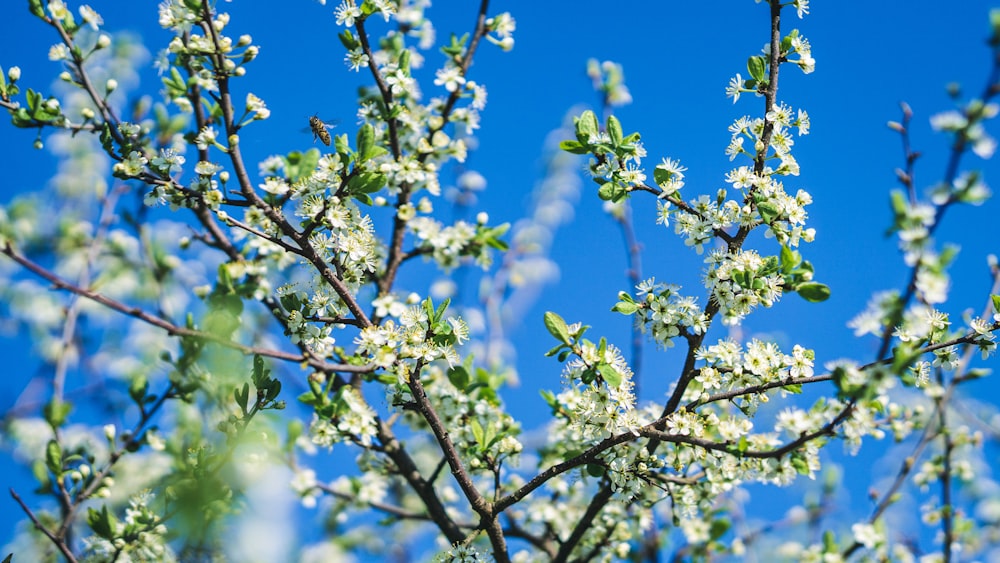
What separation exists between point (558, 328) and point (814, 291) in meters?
0.78

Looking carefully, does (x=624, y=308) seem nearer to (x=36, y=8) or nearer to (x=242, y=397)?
(x=242, y=397)

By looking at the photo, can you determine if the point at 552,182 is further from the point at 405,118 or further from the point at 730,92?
the point at 730,92

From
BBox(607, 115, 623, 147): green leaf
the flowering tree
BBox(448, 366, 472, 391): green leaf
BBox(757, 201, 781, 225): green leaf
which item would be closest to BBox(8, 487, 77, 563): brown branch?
the flowering tree

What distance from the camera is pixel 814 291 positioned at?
7.68 ft

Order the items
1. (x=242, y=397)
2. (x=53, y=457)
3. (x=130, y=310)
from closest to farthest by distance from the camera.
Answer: (x=130, y=310), (x=242, y=397), (x=53, y=457)

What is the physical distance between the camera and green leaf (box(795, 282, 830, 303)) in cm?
232

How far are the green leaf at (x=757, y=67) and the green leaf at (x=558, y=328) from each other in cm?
106

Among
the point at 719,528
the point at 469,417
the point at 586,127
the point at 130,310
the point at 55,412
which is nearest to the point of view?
the point at 130,310

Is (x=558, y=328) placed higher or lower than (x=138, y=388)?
lower

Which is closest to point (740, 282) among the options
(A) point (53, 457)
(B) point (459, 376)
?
(B) point (459, 376)

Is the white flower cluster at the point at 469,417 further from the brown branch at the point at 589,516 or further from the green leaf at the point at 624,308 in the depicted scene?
the green leaf at the point at 624,308

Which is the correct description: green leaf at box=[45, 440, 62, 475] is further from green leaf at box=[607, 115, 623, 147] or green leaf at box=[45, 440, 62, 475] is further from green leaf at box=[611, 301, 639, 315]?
green leaf at box=[607, 115, 623, 147]

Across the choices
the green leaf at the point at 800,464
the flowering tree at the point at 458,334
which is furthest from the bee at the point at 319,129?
the green leaf at the point at 800,464

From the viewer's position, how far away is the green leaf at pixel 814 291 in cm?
232
